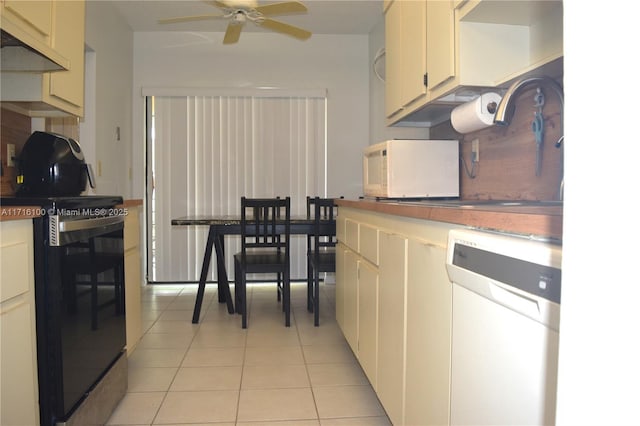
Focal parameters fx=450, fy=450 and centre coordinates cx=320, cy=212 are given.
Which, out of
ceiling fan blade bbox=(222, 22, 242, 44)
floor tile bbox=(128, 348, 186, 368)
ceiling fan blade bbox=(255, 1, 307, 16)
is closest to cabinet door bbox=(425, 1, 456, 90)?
ceiling fan blade bbox=(255, 1, 307, 16)

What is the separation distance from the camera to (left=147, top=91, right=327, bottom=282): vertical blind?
4.84 meters

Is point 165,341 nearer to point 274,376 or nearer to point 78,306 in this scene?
point 274,376

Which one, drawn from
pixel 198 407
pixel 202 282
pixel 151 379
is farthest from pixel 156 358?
pixel 202 282

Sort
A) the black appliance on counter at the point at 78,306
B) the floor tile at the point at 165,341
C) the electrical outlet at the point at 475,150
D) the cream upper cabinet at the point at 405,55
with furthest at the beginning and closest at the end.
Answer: the floor tile at the point at 165,341
the electrical outlet at the point at 475,150
the cream upper cabinet at the point at 405,55
the black appliance on counter at the point at 78,306

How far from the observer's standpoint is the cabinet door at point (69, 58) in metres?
2.09

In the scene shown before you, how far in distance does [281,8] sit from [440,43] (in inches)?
61.5

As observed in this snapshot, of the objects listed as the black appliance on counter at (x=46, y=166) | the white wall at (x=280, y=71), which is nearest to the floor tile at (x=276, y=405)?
the black appliance on counter at (x=46, y=166)

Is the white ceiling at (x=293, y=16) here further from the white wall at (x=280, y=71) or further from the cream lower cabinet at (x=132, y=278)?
the cream lower cabinet at (x=132, y=278)

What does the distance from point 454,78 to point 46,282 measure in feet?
5.51

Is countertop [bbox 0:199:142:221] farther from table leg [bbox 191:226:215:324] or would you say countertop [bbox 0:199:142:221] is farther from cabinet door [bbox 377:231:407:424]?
table leg [bbox 191:226:215:324]

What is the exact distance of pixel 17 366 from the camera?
126cm

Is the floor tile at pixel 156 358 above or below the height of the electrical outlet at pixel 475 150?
below

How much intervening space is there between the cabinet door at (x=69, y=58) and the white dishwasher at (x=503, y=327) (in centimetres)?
203

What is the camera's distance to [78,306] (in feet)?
5.20
